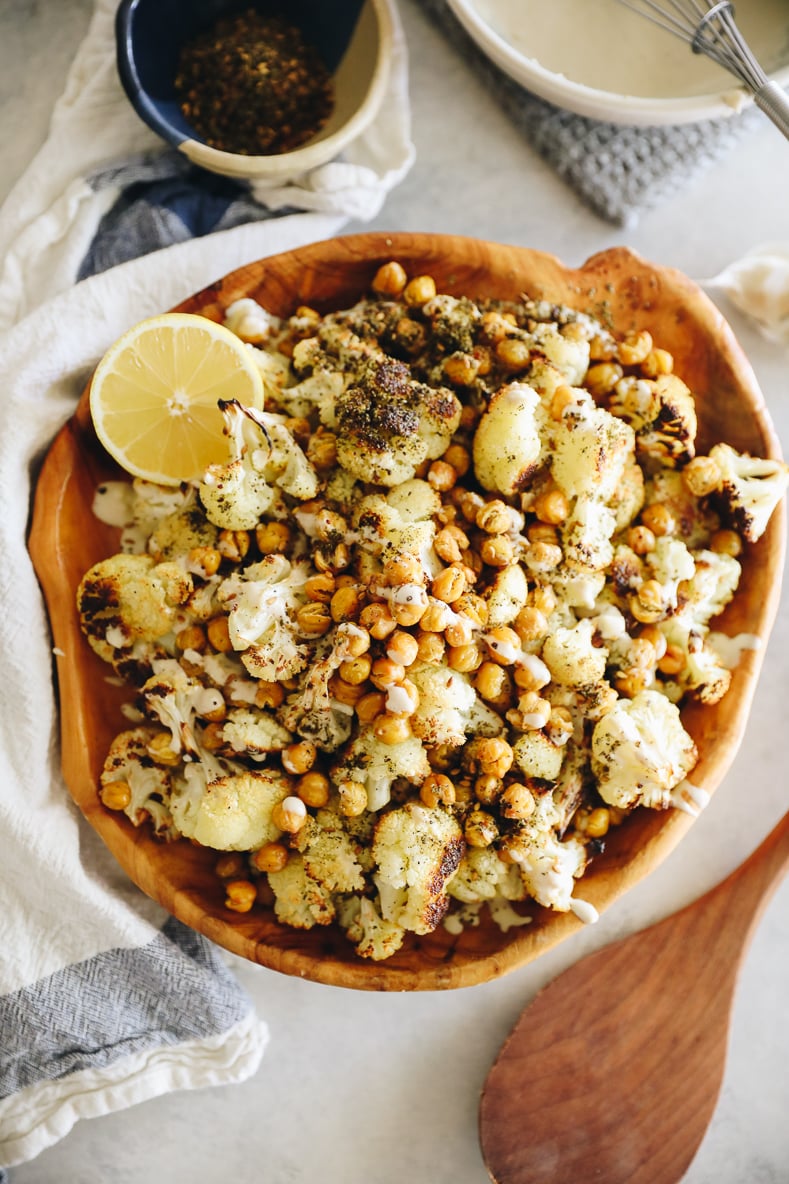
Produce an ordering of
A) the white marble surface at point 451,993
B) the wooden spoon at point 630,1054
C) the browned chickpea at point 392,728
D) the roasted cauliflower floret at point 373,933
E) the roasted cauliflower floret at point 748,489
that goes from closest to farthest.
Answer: the browned chickpea at point 392,728 < the roasted cauliflower floret at point 373,933 < the roasted cauliflower floret at point 748,489 < the wooden spoon at point 630,1054 < the white marble surface at point 451,993

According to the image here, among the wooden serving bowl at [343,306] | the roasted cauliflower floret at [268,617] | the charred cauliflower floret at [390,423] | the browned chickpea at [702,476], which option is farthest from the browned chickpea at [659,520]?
the roasted cauliflower floret at [268,617]

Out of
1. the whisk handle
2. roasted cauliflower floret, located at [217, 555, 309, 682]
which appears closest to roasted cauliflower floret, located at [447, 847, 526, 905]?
roasted cauliflower floret, located at [217, 555, 309, 682]

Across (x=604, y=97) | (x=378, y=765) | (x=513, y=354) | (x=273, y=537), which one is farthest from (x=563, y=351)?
(x=378, y=765)

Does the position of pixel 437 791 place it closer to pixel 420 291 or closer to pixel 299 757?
pixel 299 757

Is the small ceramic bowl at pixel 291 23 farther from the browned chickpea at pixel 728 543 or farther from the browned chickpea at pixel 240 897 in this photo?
the browned chickpea at pixel 240 897

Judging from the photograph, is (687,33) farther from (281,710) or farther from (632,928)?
(632,928)

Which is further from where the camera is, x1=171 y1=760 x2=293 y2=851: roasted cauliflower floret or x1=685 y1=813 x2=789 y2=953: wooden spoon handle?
x1=685 y1=813 x2=789 y2=953: wooden spoon handle

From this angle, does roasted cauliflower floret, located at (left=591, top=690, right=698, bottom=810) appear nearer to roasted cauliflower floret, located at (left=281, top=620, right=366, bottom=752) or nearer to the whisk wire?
roasted cauliflower floret, located at (left=281, top=620, right=366, bottom=752)

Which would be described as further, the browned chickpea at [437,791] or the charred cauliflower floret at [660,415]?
the charred cauliflower floret at [660,415]
